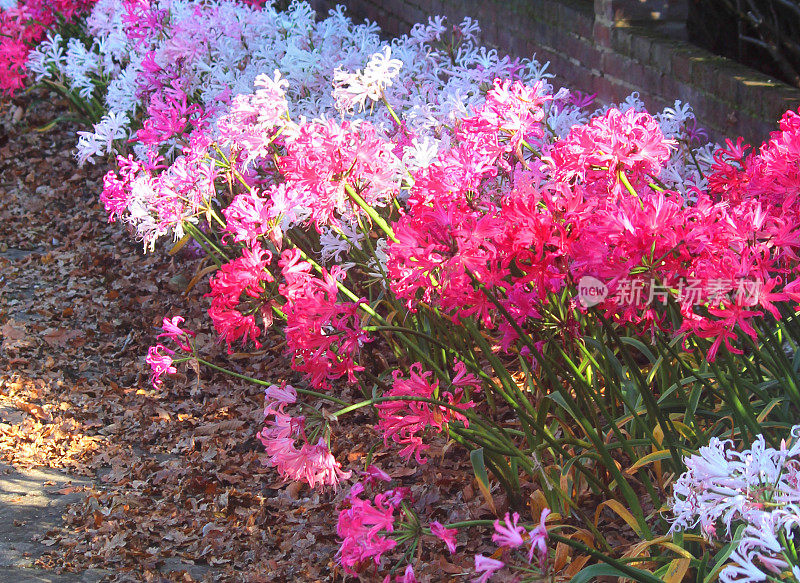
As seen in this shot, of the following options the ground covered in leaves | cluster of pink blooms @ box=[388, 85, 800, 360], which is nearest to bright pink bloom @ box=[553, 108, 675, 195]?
cluster of pink blooms @ box=[388, 85, 800, 360]

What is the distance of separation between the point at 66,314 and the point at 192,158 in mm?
2027

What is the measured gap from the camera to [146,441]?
3635 mm

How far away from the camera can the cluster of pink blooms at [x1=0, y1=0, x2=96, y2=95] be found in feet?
21.2

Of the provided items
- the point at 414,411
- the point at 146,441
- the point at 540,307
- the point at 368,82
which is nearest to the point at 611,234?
the point at 540,307

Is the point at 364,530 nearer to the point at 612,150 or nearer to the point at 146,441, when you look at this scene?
the point at 612,150

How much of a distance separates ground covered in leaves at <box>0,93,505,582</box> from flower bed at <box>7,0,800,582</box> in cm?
21

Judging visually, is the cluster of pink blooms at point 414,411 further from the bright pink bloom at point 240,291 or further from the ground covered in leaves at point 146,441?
the bright pink bloom at point 240,291

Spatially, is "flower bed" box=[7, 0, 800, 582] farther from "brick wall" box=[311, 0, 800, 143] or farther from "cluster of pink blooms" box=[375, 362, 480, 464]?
"brick wall" box=[311, 0, 800, 143]

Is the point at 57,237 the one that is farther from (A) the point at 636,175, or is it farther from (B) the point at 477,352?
(A) the point at 636,175

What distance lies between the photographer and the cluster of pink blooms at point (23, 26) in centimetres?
648

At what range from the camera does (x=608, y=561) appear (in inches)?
64.8

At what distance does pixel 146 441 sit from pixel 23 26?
15.4 feet

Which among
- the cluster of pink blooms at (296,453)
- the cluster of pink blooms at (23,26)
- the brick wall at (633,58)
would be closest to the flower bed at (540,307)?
the cluster of pink blooms at (296,453)

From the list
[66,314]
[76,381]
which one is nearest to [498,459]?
[76,381]
